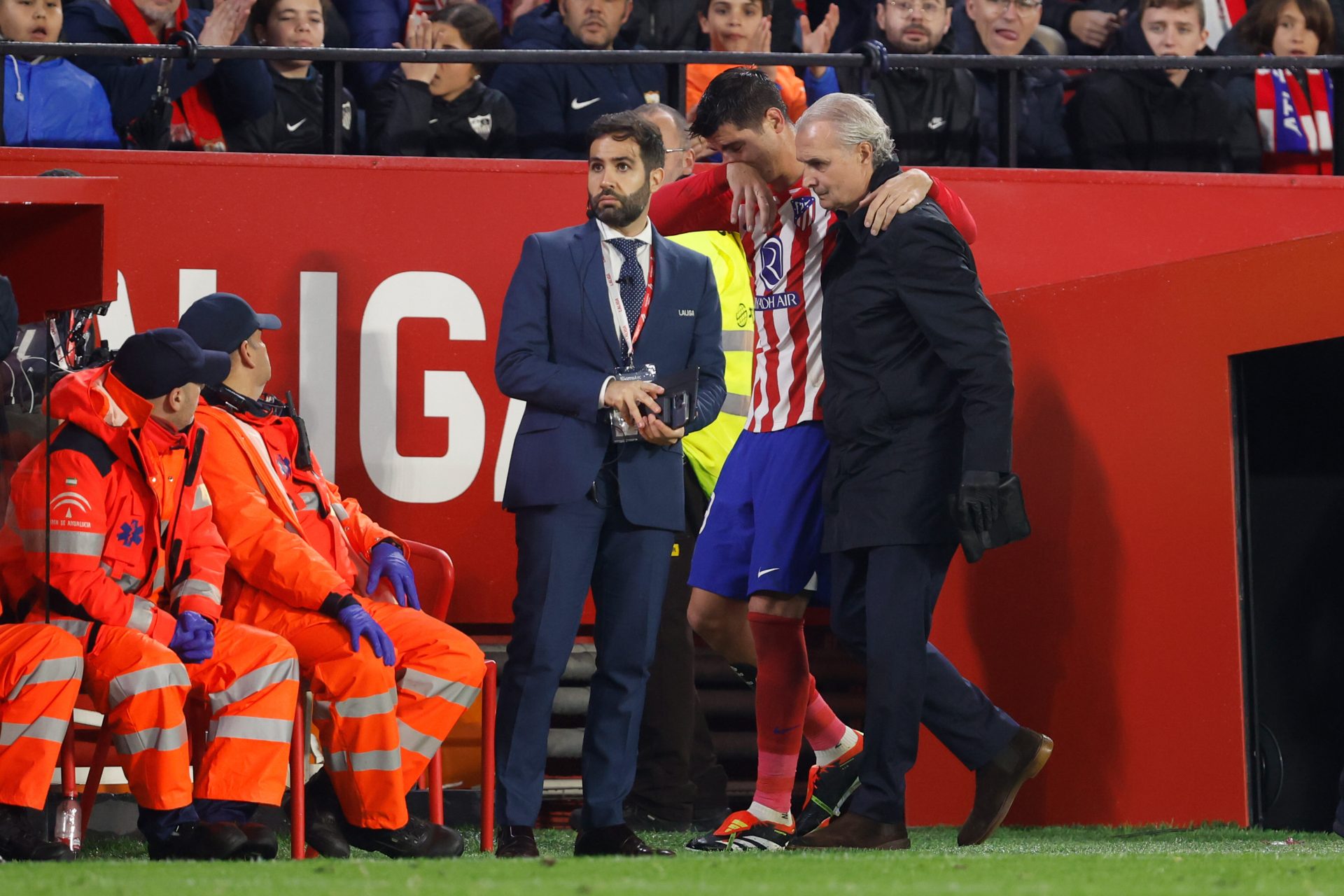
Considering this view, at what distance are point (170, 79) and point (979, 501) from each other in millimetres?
3904

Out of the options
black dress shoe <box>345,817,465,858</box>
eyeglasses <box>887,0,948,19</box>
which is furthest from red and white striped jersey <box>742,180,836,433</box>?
eyeglasses <box>887,0,948,19</box>

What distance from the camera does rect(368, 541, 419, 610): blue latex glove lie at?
6.08 meters

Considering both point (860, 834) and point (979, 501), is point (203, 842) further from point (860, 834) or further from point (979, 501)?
point (979, 501)

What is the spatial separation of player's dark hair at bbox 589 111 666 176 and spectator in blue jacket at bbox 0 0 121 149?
2.75 meters

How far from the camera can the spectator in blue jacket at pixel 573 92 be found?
27.0ft

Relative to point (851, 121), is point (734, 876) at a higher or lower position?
lower

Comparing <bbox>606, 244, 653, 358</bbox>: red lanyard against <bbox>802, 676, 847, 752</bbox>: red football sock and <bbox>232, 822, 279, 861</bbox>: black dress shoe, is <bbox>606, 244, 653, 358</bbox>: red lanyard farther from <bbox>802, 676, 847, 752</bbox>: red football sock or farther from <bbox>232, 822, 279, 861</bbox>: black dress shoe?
<bbox>232, 822, 279, 861</bbox>: black dress shoe

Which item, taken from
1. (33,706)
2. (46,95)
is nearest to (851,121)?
(33,706)

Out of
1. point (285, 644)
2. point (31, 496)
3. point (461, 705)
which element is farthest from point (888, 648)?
point (31, 496)

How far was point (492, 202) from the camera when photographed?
764 centimetres

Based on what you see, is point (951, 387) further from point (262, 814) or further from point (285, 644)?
point (262, 814)

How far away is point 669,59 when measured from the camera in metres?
7.66

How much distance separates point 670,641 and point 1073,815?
1.50m

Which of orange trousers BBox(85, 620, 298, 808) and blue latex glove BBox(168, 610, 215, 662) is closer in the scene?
orange trousers BBox(85, 620, 298, 808)
